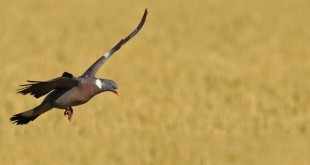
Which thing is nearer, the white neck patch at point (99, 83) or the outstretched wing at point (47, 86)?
the outstretched wing at point (47, 86)

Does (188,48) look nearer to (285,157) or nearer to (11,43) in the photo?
(11,43)

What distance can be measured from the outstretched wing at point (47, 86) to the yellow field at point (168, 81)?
405cm

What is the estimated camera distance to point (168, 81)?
23656 millimetres

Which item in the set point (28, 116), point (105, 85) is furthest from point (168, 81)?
point (105, 85)

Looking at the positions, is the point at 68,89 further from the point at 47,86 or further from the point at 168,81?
the point at 168,81

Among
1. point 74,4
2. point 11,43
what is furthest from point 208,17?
point 11,43

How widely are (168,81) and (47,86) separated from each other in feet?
33.9

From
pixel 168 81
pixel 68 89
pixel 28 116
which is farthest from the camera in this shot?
pixel 168 81

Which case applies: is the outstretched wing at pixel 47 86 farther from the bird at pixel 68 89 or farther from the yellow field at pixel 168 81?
the yellow field at pixel 168 81

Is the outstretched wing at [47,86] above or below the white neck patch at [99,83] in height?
above

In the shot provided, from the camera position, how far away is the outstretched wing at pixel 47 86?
521 inches

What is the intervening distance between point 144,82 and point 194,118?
2.59 meters

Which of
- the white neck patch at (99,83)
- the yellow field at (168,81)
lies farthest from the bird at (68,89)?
the yellow field at (168,81)

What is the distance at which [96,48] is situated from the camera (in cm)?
2855
